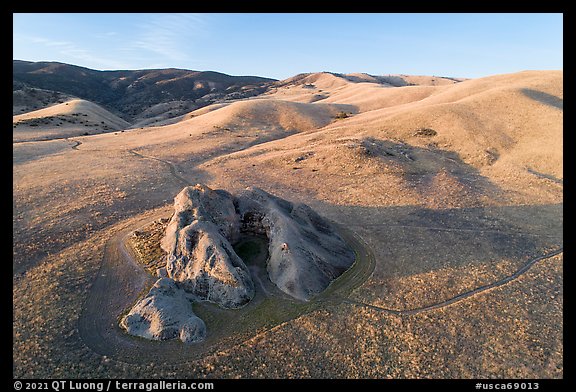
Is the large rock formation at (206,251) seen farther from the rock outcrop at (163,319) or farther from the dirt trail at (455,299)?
the dirt trail at (455,299)

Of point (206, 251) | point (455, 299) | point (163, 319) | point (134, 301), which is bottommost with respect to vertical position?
point (455, 299)

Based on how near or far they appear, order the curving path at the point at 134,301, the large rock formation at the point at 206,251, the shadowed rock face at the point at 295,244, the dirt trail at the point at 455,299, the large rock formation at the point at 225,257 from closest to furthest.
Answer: the curving path at the point at 134,301, the large rock formation at the point at 225,257, the dirt trail at the point at 455,299, the large rock formation at the point at 206,251, the shadowed rock face at the point at 295,244

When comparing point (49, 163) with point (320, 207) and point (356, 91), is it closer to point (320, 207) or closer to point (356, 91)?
point (320, 207)

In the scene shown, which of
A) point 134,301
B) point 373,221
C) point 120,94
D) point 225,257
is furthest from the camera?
point 120,94

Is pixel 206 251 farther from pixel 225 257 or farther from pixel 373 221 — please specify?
pixel 373 221

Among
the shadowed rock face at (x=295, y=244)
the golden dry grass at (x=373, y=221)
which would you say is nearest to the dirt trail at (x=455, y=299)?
the golden dry grass at (x=373, y=221)

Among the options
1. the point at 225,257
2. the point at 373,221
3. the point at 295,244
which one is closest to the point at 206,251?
the point at 225,257

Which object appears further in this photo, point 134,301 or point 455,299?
point 455,299

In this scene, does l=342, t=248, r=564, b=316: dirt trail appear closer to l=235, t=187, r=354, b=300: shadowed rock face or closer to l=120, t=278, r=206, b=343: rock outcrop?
l=235, t=187, r=354, b=300: shadowed rock face

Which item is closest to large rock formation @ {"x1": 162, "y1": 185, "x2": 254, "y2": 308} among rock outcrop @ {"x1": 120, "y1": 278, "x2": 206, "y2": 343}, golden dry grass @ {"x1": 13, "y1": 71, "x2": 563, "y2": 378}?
rock outcrop @ {"x1": 120, "y1": 278, "x2": 206, "y2": 343}
